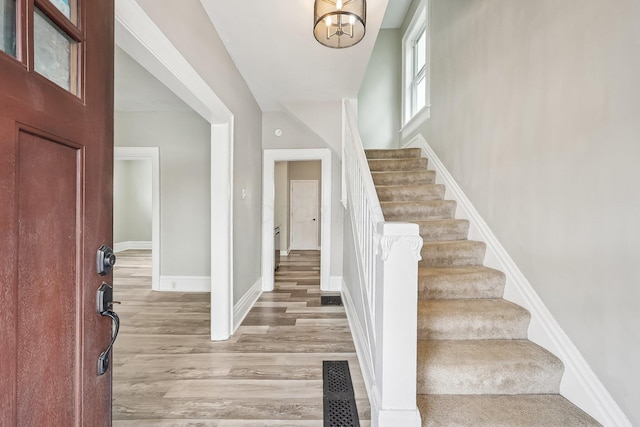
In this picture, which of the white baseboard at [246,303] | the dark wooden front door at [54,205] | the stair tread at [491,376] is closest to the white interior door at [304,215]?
the white baseboard at [246,303]

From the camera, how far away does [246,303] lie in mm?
3184

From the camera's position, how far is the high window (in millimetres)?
3855

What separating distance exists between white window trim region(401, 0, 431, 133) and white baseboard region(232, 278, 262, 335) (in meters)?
3.10

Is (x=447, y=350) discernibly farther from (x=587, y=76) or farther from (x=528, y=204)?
(x=587, y=76)

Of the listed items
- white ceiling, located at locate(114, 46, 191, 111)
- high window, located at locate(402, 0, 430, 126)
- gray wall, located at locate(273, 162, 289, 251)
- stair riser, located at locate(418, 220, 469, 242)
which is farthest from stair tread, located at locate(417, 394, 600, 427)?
gray wall, located at locate(273, 162, 289, 251)

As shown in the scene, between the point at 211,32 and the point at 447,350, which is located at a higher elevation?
the point at 211,32

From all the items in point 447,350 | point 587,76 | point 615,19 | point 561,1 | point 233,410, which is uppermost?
point 561,1

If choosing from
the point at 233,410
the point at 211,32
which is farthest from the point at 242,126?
the point at 233,410

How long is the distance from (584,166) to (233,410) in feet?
7.86

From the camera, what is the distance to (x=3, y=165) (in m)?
0.58

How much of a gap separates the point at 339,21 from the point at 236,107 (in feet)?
4.69

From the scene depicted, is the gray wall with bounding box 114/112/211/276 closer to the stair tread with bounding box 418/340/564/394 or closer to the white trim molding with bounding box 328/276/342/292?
the white trim molding with bounding box 328/276/342/292

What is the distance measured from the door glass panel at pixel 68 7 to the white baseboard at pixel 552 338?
8.16 feet

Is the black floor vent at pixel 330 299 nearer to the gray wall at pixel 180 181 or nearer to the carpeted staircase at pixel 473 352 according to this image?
the carpeted staircase at pixel 473 352
